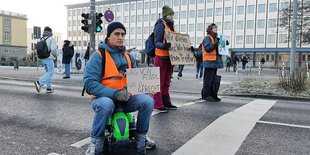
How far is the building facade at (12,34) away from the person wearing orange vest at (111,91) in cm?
7703

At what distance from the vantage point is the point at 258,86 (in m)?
10.5

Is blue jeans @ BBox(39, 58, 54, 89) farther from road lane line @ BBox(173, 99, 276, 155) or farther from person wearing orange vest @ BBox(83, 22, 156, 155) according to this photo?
person wearing orange vest @ BBox(83, 22, 156, 155)

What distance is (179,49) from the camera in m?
6.33

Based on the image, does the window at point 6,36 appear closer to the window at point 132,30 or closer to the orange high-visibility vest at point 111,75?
the window at point 132,30

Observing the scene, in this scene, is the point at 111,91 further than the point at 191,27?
No

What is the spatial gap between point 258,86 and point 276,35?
185 ft

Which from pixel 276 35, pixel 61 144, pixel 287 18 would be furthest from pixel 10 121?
pixel 276 35

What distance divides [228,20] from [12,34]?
2084 inches

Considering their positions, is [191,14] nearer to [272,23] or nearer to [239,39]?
[239,39]

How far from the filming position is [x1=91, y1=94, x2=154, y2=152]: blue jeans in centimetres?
312

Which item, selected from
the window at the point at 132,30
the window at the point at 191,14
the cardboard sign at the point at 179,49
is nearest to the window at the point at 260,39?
the window at the point at 191,14

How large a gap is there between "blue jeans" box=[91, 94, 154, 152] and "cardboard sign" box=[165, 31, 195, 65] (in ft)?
8.88

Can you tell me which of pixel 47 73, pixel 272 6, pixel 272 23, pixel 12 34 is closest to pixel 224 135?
pixel 47 73

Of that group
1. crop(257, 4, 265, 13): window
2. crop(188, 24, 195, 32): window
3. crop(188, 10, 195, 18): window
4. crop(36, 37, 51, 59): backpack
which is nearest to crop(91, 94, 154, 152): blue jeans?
crop(36, 37, 51, 59): backpack
